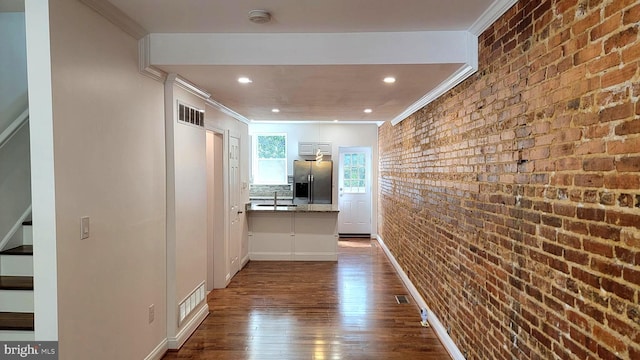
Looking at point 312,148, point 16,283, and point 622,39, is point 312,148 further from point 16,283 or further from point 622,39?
point 622,39

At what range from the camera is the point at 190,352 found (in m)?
3.00

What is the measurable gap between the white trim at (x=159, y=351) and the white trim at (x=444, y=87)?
3265 mm

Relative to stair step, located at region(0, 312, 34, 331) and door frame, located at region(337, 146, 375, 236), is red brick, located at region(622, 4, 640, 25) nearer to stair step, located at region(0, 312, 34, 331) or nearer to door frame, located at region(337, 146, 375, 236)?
stair step, located at region(0, 312, 34, 331)

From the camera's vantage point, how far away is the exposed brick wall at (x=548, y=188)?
3.99ft

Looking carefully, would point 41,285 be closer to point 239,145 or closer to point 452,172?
point 452,172

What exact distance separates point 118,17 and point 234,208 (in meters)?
3.19

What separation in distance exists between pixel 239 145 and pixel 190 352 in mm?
3158

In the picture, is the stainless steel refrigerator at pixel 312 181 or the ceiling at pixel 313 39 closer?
the ceiling at pixel 313 39

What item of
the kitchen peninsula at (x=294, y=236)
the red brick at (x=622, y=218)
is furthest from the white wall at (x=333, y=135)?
the red brick at (x=622, y=218)

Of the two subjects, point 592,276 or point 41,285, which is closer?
point 592,276

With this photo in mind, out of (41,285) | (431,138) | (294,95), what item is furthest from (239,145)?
(41,285)

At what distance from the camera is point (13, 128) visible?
224cm

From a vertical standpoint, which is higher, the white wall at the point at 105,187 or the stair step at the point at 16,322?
the white wall at the point at 105,187

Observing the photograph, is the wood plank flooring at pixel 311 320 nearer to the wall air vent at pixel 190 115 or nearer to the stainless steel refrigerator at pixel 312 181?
the wall air vent at pixel 190 115
